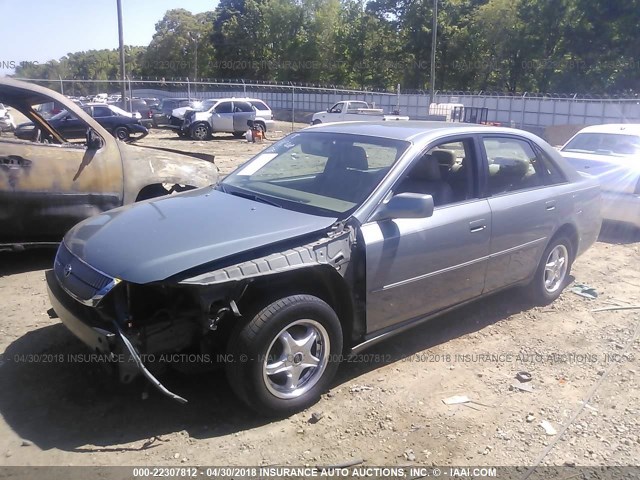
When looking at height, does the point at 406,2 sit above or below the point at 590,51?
above

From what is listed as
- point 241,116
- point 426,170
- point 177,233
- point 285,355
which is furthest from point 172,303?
point 241,116

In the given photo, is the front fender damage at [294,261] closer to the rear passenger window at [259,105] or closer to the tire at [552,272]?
the tire at [552,272]

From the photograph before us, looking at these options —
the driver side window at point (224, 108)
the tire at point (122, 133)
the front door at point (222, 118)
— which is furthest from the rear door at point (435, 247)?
the driver side window at point (224, 108)

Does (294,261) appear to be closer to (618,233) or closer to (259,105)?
(618,233)

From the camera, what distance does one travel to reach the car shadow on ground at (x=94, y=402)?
3115 mm

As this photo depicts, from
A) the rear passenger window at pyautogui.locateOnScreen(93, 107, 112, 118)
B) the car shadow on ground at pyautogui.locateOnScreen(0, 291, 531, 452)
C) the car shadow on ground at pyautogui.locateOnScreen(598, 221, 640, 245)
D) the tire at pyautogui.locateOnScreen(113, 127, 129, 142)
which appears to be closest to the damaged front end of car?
the car shadow on ground at pyautogui.locateOnScreen(0, 291, 531, 452)

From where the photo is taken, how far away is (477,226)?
13.9ft

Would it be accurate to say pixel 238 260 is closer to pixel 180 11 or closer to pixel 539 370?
pixel 539 370

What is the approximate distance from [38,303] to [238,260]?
269 cm

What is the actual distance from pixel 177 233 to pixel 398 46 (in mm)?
58742

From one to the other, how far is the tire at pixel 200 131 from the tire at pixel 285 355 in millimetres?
20629

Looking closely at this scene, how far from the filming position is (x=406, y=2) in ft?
189

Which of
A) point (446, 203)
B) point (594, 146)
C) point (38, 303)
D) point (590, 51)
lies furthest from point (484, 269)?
point (590, 51)

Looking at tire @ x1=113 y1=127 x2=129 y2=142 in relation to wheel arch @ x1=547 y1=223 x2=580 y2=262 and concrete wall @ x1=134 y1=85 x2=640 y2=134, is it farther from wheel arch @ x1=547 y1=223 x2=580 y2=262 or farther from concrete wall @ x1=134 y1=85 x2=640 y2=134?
wheel arch @ x1=547 y1=223 x2=580 y2=262
